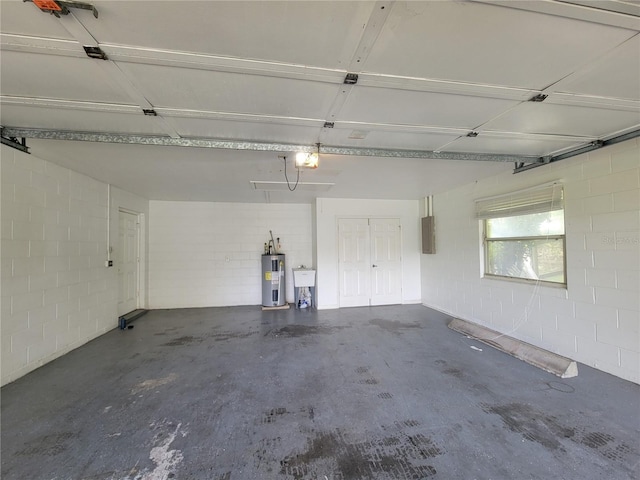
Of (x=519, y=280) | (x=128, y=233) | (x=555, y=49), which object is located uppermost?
(x=555, y=49)

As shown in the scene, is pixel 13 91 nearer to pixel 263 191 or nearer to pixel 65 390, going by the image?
pixel 65 390

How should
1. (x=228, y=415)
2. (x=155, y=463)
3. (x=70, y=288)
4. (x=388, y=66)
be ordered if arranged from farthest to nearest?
(x=70, y=288)
(x=228, y=415)
(x=155, y=463)
(x=388, y=66)

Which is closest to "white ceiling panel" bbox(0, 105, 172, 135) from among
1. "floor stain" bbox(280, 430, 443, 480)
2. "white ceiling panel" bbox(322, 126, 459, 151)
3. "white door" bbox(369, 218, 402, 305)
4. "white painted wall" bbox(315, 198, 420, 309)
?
"white ceiling panel" bbox(322, 126, 459, 151)

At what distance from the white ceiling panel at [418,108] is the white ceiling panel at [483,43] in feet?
0.72

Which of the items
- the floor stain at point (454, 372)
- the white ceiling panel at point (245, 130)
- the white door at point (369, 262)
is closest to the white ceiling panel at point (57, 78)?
the white ceiling panel at point (245, 130)

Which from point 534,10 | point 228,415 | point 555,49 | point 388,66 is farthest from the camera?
point 228,415

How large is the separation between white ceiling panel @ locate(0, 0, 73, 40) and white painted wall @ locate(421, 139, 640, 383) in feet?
14.7

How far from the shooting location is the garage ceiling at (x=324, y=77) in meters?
1.21

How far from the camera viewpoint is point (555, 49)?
1.42 metres

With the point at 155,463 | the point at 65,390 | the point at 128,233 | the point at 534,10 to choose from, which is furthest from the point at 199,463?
the point at 128,233

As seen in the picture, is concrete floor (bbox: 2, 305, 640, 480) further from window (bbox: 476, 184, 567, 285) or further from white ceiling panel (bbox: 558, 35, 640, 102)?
white ceiling panel (bbox: 558, 35, 640, 102)

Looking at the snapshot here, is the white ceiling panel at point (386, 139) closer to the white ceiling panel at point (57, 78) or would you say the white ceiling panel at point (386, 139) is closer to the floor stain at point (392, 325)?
the white ceiling panel at point (57, 78)

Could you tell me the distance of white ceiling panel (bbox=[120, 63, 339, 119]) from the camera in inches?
62.9

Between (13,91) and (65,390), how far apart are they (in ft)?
8.67
